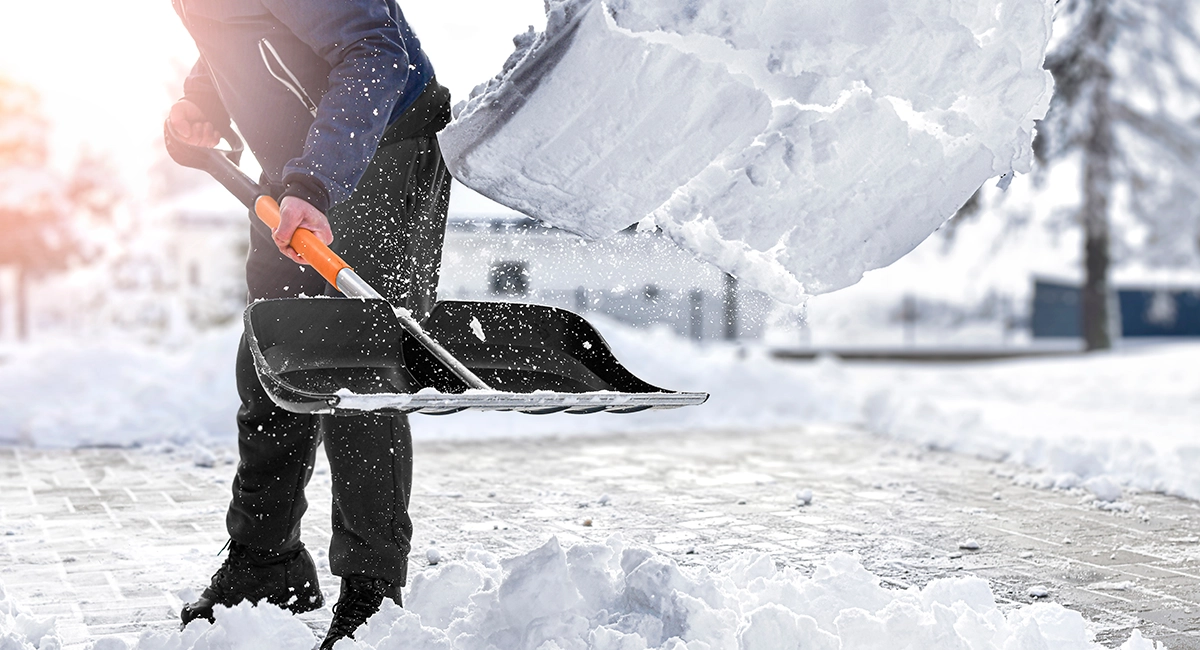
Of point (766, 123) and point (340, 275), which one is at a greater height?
point (766, 123)

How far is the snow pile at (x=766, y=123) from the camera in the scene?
99.6 inches

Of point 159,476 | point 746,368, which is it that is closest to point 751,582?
point 159,476

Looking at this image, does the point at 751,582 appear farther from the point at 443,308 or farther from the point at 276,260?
the point at 276,260

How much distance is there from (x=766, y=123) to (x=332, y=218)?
1.07 metres

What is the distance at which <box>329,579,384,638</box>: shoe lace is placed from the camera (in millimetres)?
2529

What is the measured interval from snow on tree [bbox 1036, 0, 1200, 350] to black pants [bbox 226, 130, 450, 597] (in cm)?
1347

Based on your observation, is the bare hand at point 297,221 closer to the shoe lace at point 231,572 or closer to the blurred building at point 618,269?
the blurred building at point 618,269

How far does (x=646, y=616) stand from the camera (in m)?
2.32

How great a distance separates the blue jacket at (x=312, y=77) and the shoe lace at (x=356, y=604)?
90 cm

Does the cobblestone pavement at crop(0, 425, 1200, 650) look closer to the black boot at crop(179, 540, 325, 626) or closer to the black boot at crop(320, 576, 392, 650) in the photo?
the black boot at crop(179, 540, 325, 626)

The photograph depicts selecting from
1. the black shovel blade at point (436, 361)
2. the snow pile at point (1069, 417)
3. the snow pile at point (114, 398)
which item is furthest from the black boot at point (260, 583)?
the snow pile at point (114, 398)

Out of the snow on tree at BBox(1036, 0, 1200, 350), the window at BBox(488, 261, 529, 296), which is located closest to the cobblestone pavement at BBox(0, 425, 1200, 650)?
the window at BBox(488, 261, 529, 296)

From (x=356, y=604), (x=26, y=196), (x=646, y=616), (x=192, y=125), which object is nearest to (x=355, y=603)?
(x=356, y=604)

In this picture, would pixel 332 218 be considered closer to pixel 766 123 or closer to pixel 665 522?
pixel 766 123
